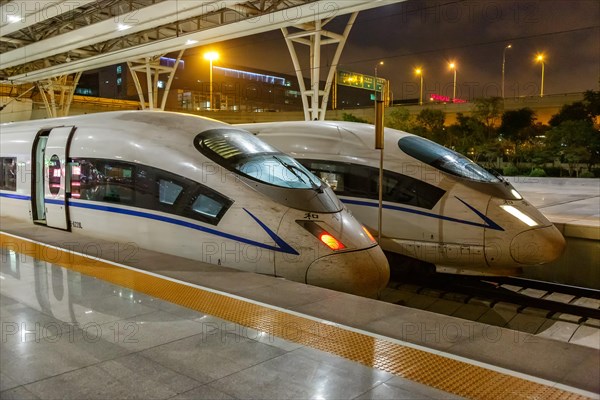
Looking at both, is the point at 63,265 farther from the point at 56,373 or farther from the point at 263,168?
the point at 56,373

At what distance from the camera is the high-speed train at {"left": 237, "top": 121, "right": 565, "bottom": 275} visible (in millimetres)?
7965

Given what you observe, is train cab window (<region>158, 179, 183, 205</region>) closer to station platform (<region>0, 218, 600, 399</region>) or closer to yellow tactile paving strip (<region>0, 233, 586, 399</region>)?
yellow tactile paving strip (<region>0, 233, 586, 399</region>)

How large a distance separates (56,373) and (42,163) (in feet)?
22.8

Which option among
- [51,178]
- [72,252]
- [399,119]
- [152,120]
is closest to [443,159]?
[152,120]

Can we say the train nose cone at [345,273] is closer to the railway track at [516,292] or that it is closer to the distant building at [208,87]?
the railway track at [516,292]

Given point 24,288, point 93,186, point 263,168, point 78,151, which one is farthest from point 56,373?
point 78,151

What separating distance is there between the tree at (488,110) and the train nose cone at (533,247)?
28.5 meters

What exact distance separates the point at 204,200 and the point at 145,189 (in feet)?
3.72

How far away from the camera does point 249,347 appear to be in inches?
157

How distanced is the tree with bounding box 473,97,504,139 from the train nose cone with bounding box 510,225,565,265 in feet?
93.6

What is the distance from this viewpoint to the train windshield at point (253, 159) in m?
6.83

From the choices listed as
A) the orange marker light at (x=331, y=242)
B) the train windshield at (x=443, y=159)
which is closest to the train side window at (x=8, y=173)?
the orange marker light at (x=331, y=242)

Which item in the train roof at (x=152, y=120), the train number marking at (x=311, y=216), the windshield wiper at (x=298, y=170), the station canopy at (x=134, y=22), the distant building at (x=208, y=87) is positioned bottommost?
the train number marking at (x=311, y=216)

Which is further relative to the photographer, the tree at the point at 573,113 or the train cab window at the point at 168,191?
the tree at the point at 573,113
